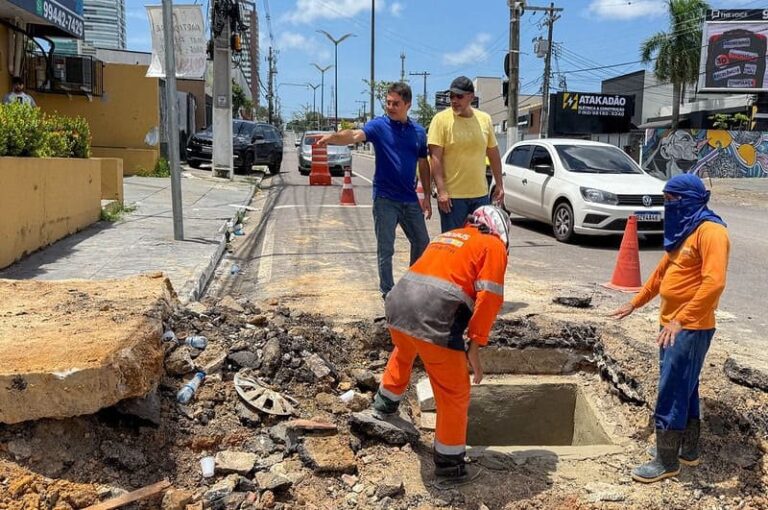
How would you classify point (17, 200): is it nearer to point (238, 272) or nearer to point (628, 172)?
point (238, 272)

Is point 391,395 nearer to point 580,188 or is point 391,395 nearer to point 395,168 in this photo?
point 395,168

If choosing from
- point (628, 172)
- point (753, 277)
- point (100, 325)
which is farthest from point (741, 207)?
point (100, 325)

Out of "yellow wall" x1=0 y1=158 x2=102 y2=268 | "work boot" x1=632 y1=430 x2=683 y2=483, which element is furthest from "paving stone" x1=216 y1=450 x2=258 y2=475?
"yellow wall" x1=0 y1=158 x2=102 y2=268

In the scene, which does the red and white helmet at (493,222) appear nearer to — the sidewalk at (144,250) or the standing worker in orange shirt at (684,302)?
the standing worker in orange shirt at (684,302)

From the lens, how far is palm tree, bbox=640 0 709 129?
32781 mm

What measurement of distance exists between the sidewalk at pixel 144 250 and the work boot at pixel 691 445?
397 cm

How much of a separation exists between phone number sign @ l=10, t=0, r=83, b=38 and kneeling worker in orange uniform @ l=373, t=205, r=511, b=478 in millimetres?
11695

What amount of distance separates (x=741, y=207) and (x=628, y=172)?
9.35 meters

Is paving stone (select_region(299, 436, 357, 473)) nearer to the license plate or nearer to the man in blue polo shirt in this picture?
the man in blue polo shirt

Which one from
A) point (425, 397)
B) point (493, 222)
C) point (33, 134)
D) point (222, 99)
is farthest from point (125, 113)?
point (493, 222)

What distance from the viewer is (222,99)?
1758 centimetres

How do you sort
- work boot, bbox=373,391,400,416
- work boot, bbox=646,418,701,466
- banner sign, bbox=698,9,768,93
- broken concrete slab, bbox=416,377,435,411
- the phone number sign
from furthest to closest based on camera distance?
banner sign, bbox=698,9,768,93, the phone number sign, broken concrete slab, bbox=416,377,435,411, work boot, bbox=373,391,400,416, work boot, bbox=646,418,701,466

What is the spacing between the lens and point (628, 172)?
10469mm

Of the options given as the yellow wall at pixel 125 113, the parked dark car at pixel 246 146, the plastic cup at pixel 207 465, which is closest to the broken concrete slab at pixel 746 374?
the plastic cup at pixel 207 465
